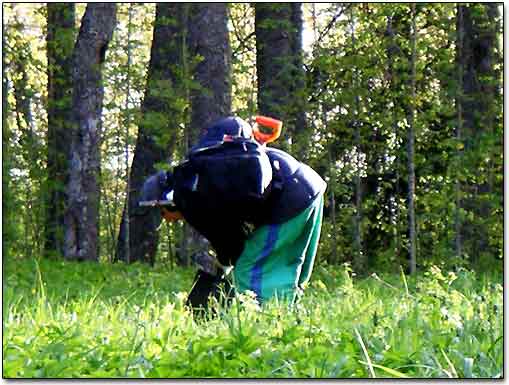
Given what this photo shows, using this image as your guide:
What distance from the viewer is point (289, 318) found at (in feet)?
14.6

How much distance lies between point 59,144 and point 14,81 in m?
1.37

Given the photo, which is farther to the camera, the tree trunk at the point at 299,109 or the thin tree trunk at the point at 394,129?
the tree trunk at the point at 299,109

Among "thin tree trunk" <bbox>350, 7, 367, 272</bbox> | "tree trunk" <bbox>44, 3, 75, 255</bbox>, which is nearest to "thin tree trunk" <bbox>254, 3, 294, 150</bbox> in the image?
"thin tree trunk" <bbox>350, 7, 367, 272</bbox>

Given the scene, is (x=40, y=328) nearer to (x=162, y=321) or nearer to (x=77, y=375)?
(x=162, y=321)

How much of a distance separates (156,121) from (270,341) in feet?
28.6

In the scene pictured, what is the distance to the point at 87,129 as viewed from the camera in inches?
493

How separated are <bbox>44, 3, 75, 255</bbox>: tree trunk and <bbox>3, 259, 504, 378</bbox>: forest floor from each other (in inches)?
474

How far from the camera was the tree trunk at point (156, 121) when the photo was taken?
12.5 m

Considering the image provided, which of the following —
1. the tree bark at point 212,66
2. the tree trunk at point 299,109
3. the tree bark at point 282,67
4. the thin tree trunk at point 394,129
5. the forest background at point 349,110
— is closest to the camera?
the tree bark at point 212,66

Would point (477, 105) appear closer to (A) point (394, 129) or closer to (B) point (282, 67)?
(A) point (394, 129)

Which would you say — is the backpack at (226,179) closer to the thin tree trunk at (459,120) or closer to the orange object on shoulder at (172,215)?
the orange object on shoulder at (172,215)

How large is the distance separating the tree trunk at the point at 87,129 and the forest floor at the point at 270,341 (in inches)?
298

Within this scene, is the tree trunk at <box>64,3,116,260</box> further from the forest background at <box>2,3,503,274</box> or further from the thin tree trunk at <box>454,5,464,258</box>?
the thin tree trunk at <box>454,5,464,258</box>

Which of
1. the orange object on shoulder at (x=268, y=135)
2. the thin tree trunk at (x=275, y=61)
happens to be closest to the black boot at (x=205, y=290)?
the orange object on shoulder at (x=268, y=135)
